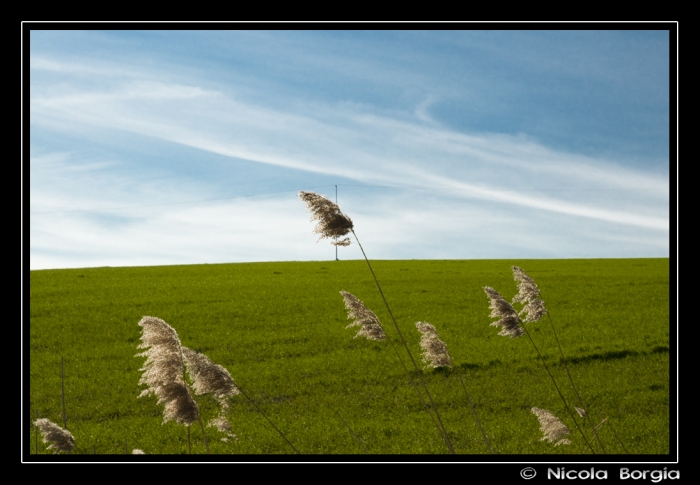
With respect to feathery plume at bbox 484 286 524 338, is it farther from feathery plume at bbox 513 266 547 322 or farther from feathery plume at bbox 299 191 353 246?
feathery plume at bbox 299 191 353 246

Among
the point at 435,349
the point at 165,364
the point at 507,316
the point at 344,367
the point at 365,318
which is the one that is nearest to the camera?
the point at 165,364

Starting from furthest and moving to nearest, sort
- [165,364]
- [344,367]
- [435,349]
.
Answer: [344,367] → [435,349] → [165,364]

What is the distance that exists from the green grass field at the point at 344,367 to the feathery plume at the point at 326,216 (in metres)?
1.81

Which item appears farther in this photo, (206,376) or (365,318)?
(365,318)

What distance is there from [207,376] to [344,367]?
429 inches

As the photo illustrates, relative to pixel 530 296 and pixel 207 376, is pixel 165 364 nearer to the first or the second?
pixel 207 376

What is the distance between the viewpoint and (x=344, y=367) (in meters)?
13.6

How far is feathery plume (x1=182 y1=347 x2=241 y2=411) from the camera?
116 inches

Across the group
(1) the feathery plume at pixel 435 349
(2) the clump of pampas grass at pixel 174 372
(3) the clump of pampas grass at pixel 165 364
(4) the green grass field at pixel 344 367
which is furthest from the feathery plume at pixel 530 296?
(3) the clump of pampas grass at pixel 165 364

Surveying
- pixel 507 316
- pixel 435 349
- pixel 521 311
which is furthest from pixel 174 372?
pixel 521 311

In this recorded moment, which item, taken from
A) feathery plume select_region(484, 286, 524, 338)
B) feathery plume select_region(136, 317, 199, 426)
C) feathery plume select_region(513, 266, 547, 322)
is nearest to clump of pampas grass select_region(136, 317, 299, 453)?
feathery plume select_region(136, 317, 199, 426)

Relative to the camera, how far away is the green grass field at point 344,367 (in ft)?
29.4

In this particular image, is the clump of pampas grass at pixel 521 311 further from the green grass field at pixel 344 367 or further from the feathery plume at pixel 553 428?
the green grass field at pixel 344 367
